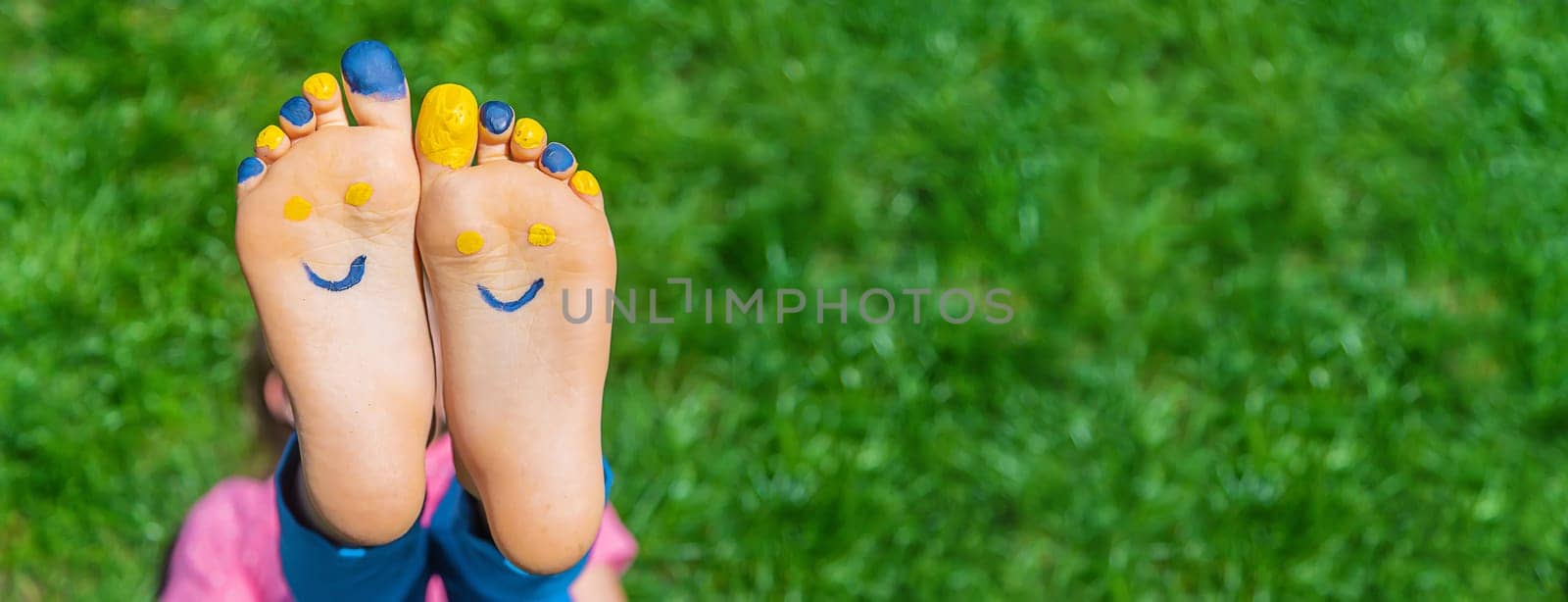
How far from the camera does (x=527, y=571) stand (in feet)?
4.25

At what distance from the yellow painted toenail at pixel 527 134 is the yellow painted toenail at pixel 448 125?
1.4 inches

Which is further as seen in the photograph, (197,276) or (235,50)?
(235,50)

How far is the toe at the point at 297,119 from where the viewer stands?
1216 millimetres

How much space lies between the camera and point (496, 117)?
4.03 feet

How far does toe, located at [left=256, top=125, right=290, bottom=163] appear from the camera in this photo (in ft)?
3.94

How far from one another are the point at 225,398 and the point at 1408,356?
1.74 m

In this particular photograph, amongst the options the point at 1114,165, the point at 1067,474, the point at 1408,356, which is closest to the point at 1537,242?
the point at 1408,356

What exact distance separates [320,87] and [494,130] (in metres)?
0.15

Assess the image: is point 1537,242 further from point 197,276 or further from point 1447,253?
point 197,276

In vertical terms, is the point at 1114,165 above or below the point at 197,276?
below

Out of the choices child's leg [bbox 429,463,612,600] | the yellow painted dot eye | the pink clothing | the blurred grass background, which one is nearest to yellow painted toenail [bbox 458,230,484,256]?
the yellow painted dot eye

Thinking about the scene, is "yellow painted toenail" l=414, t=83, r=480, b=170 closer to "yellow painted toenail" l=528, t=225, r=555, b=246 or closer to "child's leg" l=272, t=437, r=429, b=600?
"yellow painted toenail" l=528, t=225, r=555, b=246

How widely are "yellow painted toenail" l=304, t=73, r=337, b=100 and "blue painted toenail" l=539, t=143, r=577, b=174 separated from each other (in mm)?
192

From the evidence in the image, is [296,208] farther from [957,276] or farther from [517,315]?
[957,276]
